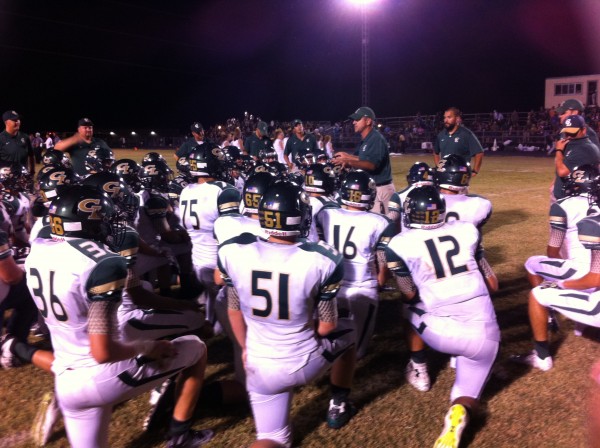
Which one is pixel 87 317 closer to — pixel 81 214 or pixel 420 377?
pixel 81 214

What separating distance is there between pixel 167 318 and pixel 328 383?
5.34 feet

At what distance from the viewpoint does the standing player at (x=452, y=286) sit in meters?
3.85

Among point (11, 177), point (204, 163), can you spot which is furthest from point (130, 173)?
point (11, 177)

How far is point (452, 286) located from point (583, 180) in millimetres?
2483

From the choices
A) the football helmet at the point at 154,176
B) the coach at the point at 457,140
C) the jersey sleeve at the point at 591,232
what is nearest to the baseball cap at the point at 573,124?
the coach at the point at 457,140

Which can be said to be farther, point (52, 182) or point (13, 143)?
point (13, 143)

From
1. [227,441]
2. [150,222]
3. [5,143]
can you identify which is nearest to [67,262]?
[227,441]

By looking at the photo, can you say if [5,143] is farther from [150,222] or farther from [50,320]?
[50,320]

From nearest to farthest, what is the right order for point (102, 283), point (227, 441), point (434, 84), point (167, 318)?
point (102, 283) → point (227, 441) → point (167, 318) → point (434, 84)

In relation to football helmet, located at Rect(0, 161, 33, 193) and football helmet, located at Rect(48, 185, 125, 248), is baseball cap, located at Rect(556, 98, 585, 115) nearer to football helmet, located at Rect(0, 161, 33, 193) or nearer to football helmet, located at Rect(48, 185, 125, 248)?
football helmet, located at Rect(48, 185, 125, 248)

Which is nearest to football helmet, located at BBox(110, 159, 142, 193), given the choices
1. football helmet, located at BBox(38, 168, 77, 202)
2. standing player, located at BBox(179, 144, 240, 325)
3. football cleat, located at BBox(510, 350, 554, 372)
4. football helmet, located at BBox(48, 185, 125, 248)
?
football helmet, located at BBox(38, 168, 77, 202)

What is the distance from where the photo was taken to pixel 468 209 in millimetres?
5188

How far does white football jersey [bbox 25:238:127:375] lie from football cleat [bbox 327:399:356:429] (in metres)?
1.89

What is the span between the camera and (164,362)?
3387 millimetres
